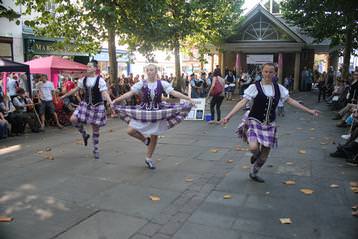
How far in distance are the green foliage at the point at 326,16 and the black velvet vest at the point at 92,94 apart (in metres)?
10.2

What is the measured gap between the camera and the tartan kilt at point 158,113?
6340 millimetres

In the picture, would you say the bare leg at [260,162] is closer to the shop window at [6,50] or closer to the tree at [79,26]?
the tree at [79,26]

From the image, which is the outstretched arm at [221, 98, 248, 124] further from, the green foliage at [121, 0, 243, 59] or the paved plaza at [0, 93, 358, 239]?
the green foliage at [121, 0, 243, 59]

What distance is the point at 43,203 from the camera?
4.90 meters

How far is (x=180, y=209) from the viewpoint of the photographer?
4.71m

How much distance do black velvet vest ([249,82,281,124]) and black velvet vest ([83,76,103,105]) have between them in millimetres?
3156

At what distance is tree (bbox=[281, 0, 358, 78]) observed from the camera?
15552 millimetres

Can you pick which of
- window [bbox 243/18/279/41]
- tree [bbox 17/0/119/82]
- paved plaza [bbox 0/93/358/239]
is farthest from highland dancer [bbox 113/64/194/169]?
window [bbox 243/18/279/41]

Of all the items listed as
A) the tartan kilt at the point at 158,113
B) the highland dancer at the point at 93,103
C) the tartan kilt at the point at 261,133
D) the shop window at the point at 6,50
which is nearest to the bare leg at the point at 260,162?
the tartan kilt at the point at 261,133

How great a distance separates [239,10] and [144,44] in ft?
41.0

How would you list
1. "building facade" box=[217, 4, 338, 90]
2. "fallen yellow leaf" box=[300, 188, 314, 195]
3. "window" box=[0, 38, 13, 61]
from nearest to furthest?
1. "fallen yellow leaf" box=[300, 188, 314, 195]
2. "window" box=[0, 38, 13, 61]
3. "building facade" box=[217, 4, 338, 90]

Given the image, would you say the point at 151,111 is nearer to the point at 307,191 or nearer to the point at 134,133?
the point at 134,133

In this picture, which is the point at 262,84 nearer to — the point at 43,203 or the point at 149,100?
the point at 149,100

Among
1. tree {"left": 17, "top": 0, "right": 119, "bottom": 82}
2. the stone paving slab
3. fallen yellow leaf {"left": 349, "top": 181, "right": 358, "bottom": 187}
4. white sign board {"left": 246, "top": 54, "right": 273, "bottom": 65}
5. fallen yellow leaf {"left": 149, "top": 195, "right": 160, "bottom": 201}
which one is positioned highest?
tree {"left": 17, "top": 0, "right": 119, "bottom": 82}
